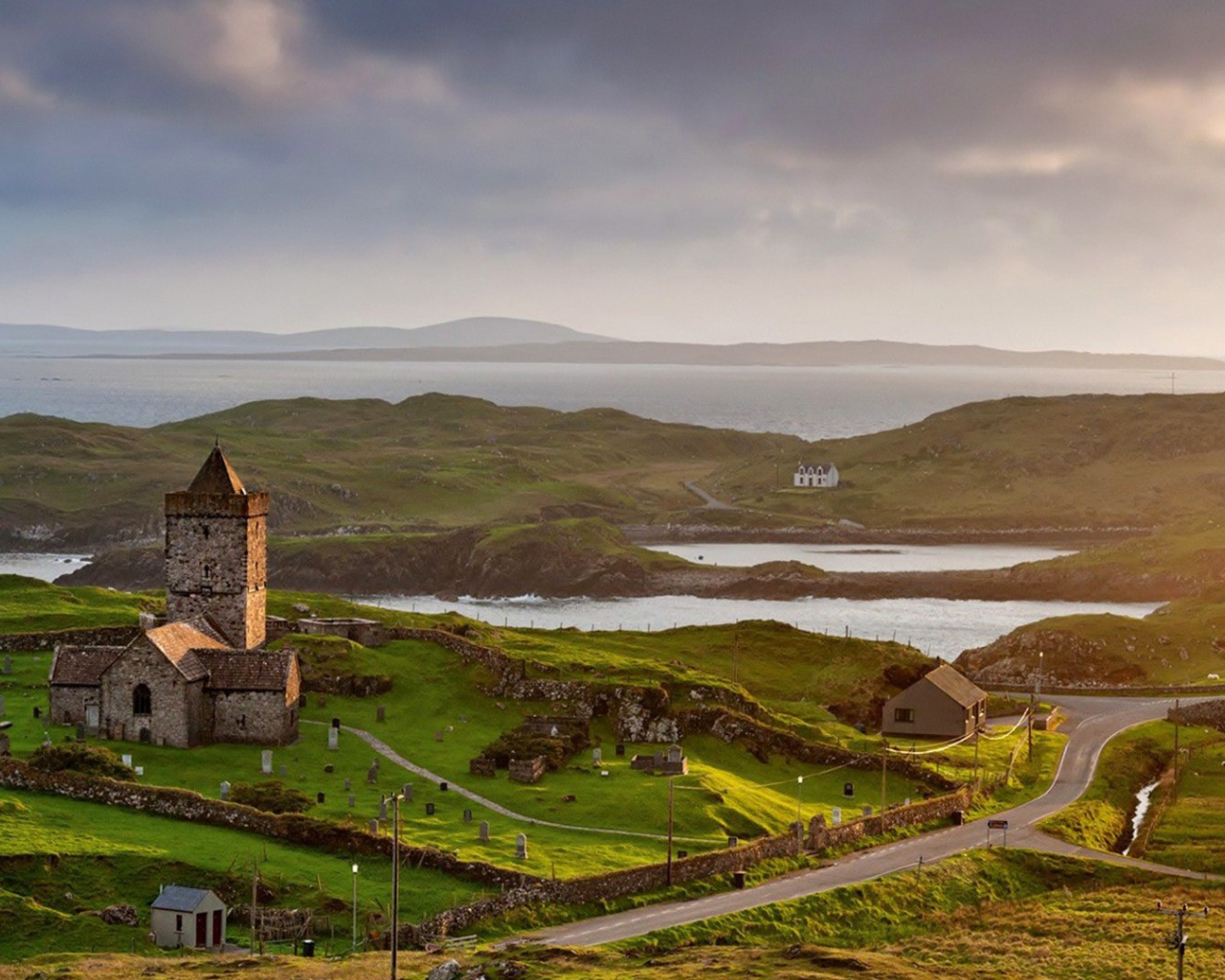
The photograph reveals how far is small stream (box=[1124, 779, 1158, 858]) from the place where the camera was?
74062mm

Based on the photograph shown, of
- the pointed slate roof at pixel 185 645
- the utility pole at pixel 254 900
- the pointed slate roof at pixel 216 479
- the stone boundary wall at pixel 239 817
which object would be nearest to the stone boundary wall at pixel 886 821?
the stone boundary wall at pixel 239 817

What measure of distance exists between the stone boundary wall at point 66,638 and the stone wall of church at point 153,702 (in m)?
16.5

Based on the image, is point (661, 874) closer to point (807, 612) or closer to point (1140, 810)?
point (1140, 810)

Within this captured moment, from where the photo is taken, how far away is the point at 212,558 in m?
81.0

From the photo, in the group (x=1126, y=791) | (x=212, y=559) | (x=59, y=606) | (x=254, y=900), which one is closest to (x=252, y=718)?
(x=212, y=559)

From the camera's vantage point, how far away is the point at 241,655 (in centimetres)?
7275

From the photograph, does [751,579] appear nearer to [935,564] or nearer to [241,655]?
[935,564]

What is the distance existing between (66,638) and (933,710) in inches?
Result: 1936

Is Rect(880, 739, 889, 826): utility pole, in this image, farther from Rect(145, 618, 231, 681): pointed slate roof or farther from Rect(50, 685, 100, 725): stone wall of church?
Rect(50, 685, 100, 725): stone wall of church

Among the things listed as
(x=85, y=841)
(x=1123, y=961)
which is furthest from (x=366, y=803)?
(x=1123, y=961)

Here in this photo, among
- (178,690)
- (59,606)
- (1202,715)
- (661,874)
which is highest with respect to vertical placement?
(178,690)

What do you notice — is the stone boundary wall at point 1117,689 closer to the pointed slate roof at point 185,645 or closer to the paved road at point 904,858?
the paved road at point 904,858

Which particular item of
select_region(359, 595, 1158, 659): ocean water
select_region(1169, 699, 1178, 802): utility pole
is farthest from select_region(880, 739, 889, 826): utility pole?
select_region(359, 595, 1158, 659): ocean water

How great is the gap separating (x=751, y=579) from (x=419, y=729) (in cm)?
10386
